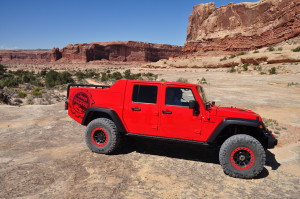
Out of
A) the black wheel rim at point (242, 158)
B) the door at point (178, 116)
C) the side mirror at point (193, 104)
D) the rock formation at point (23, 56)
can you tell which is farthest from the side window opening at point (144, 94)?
the rock formation at point (23, 56)

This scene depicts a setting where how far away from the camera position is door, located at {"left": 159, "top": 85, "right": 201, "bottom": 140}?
14.3 ft

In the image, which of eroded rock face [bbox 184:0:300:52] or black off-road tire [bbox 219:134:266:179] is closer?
black off-road tire [bbox 219:134:266:179]

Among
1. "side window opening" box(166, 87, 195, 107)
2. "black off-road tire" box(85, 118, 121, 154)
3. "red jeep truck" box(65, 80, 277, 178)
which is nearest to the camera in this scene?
"red jeep truck" box(65, 80, 277, 178)

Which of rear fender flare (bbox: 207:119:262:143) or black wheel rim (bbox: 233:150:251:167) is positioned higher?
rear fender flare (bbox: 207:119:262:143)

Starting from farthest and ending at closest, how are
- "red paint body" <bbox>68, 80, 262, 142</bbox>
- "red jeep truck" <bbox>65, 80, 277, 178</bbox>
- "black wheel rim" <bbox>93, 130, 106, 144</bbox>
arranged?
"black wheel rim" <bbox>93, 130, 106, 144</bbox> → "red paint body" <bbox>68, 80, 262, 142</bbox> → "red jeep truck" <bbox>65, 80, 277, 178</bbox>

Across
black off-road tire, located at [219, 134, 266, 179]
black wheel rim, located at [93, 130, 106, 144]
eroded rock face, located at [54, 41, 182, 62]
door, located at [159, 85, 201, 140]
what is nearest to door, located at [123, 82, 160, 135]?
door, located at [159, 85, 201, 140]

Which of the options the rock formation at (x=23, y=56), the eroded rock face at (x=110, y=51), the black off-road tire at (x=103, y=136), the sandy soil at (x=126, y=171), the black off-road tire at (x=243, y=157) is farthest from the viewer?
the rock formation at (x=23, y=56)

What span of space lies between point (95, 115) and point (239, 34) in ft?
170

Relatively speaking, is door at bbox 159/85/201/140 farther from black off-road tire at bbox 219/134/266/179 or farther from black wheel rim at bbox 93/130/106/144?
black wheel rim at bbox 93/130/106/144

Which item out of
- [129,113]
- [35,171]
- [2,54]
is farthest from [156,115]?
[2,54]

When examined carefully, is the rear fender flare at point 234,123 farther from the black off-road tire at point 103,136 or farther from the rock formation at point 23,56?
the rock formation at point 23,56

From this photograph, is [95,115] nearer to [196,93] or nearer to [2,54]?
[196,93]

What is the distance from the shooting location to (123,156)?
4.89 metres

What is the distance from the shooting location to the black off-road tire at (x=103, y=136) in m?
4.82
